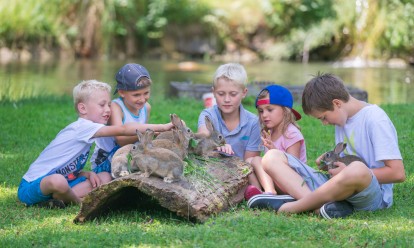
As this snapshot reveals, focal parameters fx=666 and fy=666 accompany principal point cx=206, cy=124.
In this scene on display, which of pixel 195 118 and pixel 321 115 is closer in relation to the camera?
pixel 321 115

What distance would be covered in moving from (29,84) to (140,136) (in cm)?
1188

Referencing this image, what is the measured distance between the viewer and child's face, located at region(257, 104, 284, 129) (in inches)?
250

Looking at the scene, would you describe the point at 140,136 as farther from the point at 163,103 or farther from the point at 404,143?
the point at 163,103

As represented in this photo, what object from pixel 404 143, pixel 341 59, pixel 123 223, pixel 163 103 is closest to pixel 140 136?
pixel 123 223

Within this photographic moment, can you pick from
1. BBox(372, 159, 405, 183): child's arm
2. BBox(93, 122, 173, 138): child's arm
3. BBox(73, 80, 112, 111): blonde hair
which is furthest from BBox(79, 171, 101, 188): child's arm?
BBox(372, 159, 405, 183): child's arm

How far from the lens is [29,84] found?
16641 mm

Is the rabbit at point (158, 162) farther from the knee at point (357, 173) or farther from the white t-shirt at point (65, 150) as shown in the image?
the knee at point (357, 173)

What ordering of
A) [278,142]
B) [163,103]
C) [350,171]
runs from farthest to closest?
[163,103], [278,142], [350,171]

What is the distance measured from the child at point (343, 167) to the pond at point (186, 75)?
8.49 metres

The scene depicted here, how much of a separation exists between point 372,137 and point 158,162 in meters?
1.84

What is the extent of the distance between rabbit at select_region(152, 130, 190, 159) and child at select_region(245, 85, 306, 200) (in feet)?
→ 2.65

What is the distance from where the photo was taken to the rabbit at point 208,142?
6016 millimetres

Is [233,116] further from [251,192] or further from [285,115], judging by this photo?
[251,192]

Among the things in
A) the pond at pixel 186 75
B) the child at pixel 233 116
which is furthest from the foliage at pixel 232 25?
the child at pixel 233 116
